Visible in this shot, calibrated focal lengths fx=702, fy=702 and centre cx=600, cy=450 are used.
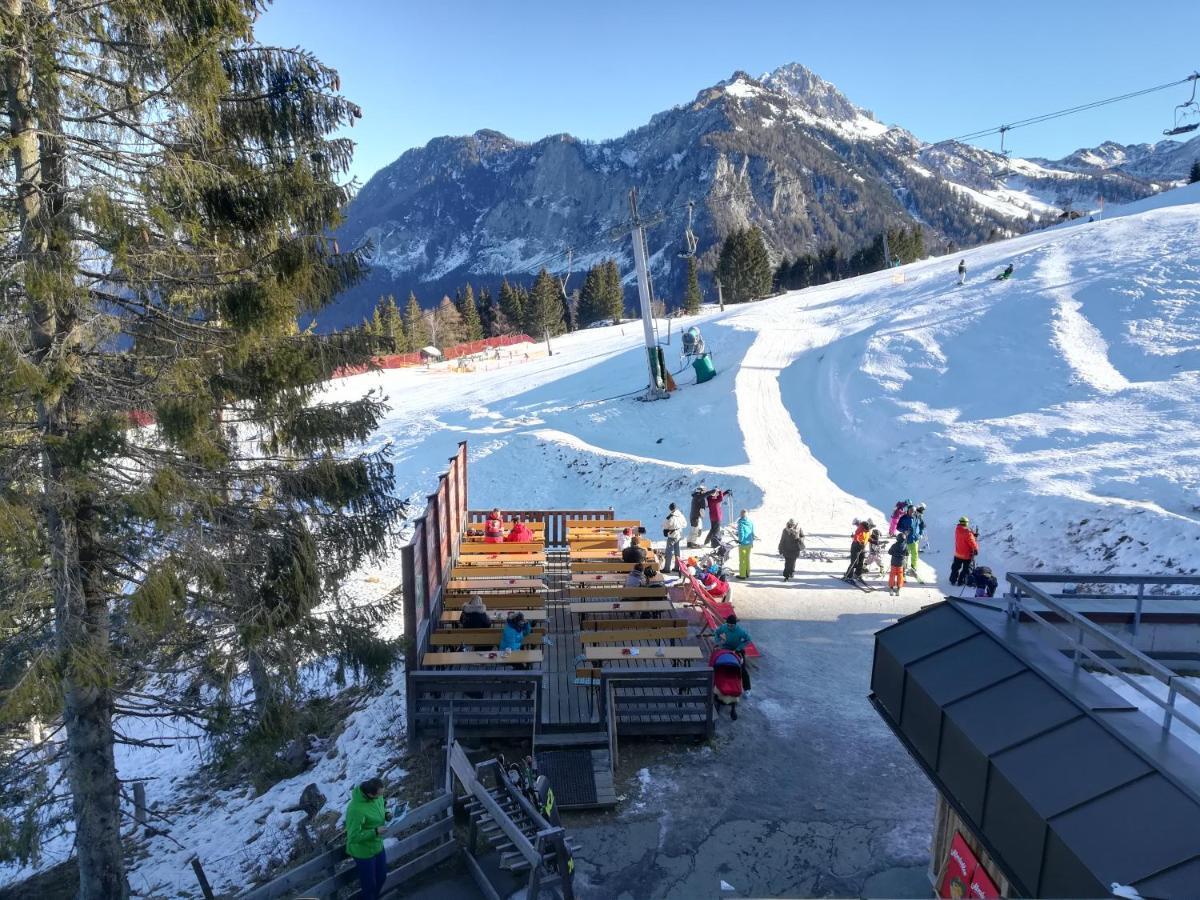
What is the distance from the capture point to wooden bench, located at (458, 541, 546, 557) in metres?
14.8

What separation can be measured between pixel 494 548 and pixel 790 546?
6.43 metres

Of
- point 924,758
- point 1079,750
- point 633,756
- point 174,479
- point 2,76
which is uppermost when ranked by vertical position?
point 2,76

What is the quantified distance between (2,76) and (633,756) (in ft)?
32.3

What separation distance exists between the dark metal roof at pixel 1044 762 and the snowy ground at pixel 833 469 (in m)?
2.71

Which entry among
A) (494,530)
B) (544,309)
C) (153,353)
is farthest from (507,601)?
(544,309)

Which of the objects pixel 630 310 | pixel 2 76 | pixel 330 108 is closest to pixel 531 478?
pixel 330 108

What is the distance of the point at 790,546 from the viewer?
50.4 feet

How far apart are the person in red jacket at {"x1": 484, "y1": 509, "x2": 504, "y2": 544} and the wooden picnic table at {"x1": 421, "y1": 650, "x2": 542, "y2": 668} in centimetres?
545

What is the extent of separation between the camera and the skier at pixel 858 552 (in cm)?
1519

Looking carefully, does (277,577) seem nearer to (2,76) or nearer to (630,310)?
(2,76)

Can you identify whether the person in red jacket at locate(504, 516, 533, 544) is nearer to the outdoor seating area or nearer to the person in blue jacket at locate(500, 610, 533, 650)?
the outdoor seating area

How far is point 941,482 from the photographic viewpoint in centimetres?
2055

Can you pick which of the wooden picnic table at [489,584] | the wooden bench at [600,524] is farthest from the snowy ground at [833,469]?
the wooden bench at [600,524]

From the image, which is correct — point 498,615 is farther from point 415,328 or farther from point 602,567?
point 415,328
